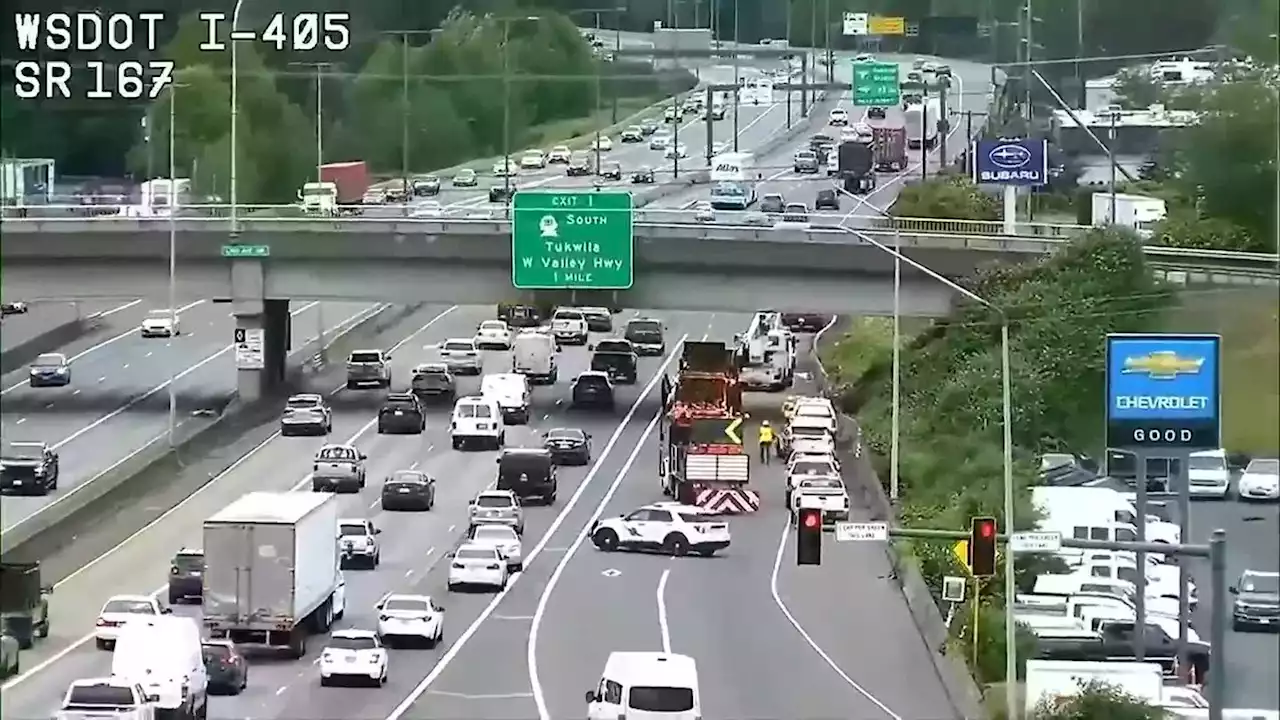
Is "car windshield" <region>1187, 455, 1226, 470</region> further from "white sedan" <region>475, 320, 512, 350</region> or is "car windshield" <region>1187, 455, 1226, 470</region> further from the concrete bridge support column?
"white sedan" <region>475, 320, 512, 350</region>

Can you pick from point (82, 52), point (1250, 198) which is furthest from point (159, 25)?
point (1250, 198)

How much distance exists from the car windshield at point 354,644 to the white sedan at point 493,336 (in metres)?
15.0

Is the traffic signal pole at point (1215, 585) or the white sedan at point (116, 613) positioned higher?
the traffic signal pole at point (1215, 585)

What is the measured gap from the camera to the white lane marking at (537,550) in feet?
42.2

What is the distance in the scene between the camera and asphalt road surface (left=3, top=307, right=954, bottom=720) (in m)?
12.7

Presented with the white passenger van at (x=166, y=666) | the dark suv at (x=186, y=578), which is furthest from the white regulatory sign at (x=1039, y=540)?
the dark suv at (x=186, y=578)

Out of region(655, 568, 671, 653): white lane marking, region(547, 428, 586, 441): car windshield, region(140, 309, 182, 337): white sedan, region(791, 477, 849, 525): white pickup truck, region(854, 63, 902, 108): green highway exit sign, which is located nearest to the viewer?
region(655, 568, 671, 653): white lane marking

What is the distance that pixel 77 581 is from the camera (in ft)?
51.1

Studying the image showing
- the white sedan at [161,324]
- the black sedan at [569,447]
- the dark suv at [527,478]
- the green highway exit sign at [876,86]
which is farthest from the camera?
the white sedan at [161,324]

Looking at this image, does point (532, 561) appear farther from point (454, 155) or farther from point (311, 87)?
point (454, 155)

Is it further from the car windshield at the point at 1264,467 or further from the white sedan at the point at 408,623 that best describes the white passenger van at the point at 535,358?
the car windshield at the point at 1264,467

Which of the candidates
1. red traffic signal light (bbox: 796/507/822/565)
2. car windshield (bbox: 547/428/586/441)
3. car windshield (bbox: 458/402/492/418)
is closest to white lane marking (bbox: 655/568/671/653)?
red traffic signal light (bbox: 796/507/822/565)

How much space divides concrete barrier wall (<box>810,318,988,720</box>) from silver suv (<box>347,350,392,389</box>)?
667cm

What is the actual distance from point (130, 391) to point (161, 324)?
357 centimetres
